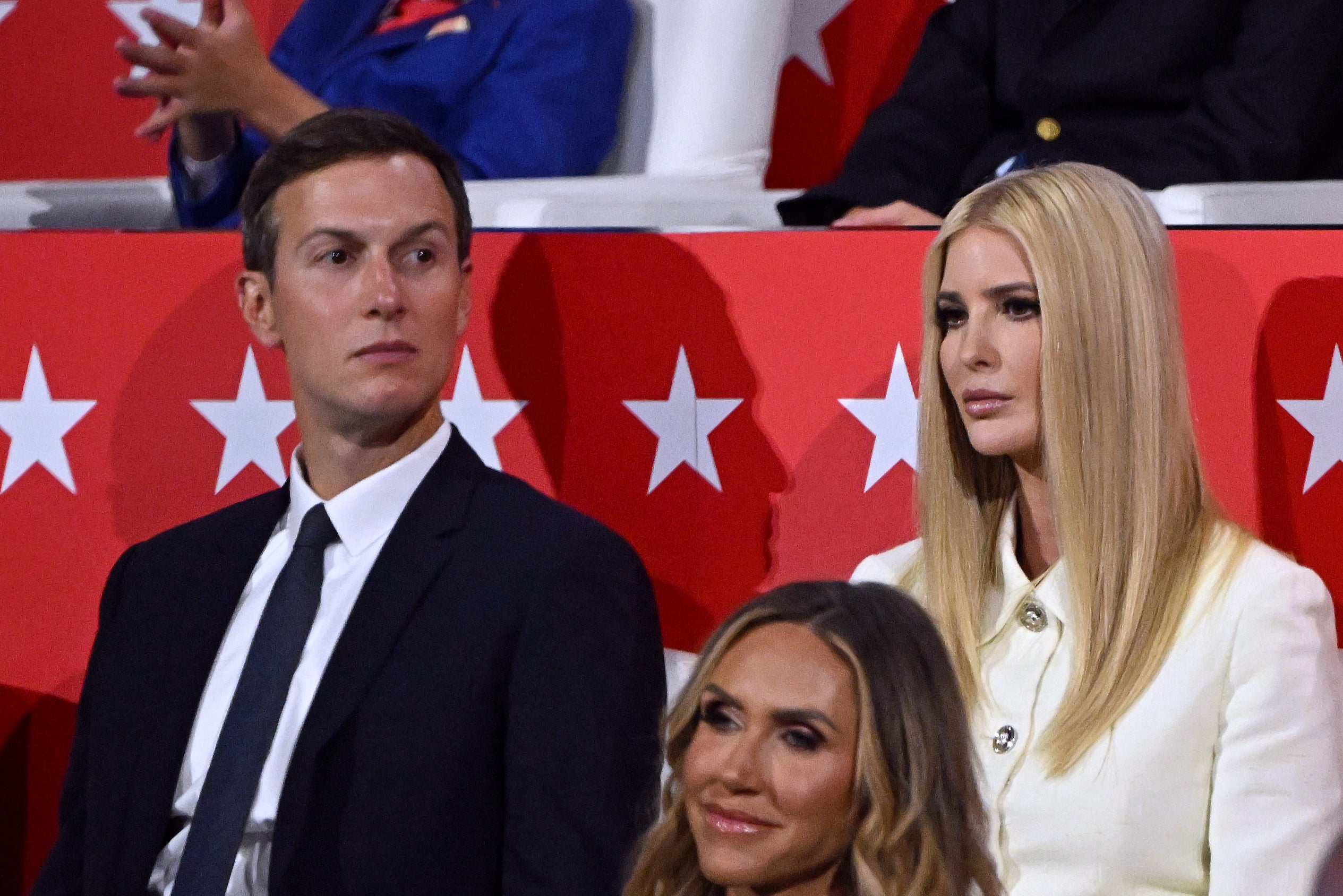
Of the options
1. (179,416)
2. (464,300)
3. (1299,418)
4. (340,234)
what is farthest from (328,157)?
(1299,418)

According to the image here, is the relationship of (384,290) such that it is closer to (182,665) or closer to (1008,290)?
(182,665)

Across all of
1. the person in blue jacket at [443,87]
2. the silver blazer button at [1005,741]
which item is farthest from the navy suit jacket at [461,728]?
the person in blue jacket at [443,87]

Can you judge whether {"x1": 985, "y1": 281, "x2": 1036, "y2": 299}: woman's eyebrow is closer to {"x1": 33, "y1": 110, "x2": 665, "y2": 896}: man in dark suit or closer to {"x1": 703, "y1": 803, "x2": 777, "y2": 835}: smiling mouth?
{"x1": 33, "y1": 110, "x2": 665, "y2": 896}: man in dark suit

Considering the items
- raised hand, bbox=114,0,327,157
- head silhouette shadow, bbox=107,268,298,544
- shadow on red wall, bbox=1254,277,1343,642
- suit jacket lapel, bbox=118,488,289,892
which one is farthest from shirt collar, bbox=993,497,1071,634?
raised hand, bbox=114,0,327,157

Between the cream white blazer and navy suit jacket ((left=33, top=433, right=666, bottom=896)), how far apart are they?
396mm

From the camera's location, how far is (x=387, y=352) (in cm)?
188

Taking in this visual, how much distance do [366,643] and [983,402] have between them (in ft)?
2.24

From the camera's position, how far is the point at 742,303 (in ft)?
7.05

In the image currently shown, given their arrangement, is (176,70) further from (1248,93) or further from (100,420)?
(1248,93)

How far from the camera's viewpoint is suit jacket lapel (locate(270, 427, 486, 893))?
1700 millimetres

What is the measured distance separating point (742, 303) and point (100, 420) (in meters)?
0.86

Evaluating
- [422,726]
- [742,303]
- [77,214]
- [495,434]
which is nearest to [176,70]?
[77,214]

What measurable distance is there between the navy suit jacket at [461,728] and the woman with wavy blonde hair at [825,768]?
0.25 metres

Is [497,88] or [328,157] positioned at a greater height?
[497,88]
